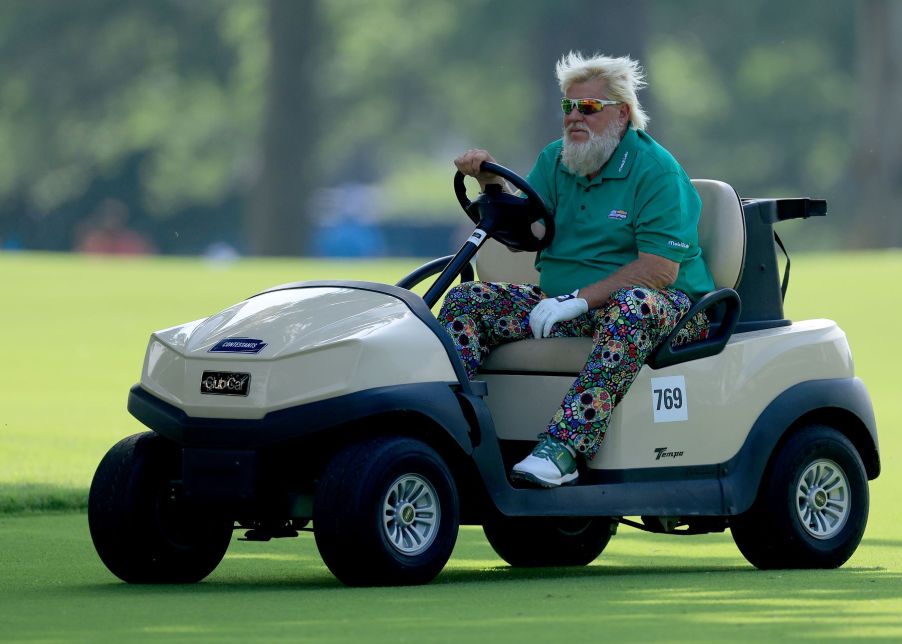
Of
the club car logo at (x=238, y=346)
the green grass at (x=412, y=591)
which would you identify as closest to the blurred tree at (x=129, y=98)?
the green grass at (x=412, y=591)

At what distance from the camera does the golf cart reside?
603 centimetres

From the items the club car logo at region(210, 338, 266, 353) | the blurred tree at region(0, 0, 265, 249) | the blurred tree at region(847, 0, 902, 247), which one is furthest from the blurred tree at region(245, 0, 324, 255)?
the club car logo at region(210, 338, 266, 353)

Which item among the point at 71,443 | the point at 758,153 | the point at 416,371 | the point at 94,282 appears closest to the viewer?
the point at 416,371

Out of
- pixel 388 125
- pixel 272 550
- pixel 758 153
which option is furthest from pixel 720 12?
pixel 272 550

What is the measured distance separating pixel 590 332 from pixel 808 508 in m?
1.04

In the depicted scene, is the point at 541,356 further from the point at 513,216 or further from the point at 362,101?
the point at 362,101

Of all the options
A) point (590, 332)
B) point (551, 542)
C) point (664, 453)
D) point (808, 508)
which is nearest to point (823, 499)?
point (808, 508)

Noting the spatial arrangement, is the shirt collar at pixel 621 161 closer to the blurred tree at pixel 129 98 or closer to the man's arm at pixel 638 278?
the man's arm at pixel 638 278

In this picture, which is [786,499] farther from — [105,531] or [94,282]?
[94,282]

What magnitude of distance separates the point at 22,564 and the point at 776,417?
260cm

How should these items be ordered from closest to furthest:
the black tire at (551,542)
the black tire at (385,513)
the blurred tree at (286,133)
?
the black tire at (385,513)
the black tire at (551,542)
the blurred tree at (286,133)

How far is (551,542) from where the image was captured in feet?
24.4

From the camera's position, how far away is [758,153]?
152 feet

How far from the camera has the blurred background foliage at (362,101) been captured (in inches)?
1459
